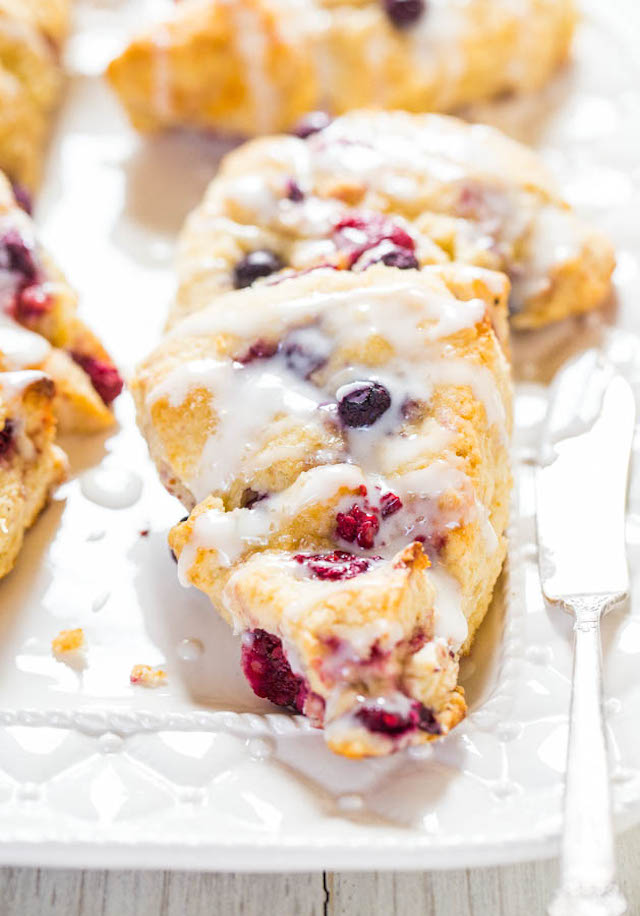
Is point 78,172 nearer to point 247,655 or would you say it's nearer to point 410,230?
point 410,230

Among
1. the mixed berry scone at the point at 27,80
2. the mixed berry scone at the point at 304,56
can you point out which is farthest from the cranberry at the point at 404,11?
the mixed berry scone at the point at 27,80

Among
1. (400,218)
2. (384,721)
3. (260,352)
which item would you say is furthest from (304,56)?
(384,721)

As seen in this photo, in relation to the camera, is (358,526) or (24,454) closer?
(358,526)

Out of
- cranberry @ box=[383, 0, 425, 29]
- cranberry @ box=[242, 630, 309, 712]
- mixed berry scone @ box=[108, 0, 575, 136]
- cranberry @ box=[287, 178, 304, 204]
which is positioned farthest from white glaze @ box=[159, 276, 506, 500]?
Answer: cranberry @ box=[383, 0, 425, 29]

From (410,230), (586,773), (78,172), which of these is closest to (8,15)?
(78,172)

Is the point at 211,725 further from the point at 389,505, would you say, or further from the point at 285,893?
the point at 389,505

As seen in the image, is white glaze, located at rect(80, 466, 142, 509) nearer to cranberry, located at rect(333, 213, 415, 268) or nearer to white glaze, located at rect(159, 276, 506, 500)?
white glaze, located at rect(159, 276, 506, 500)
